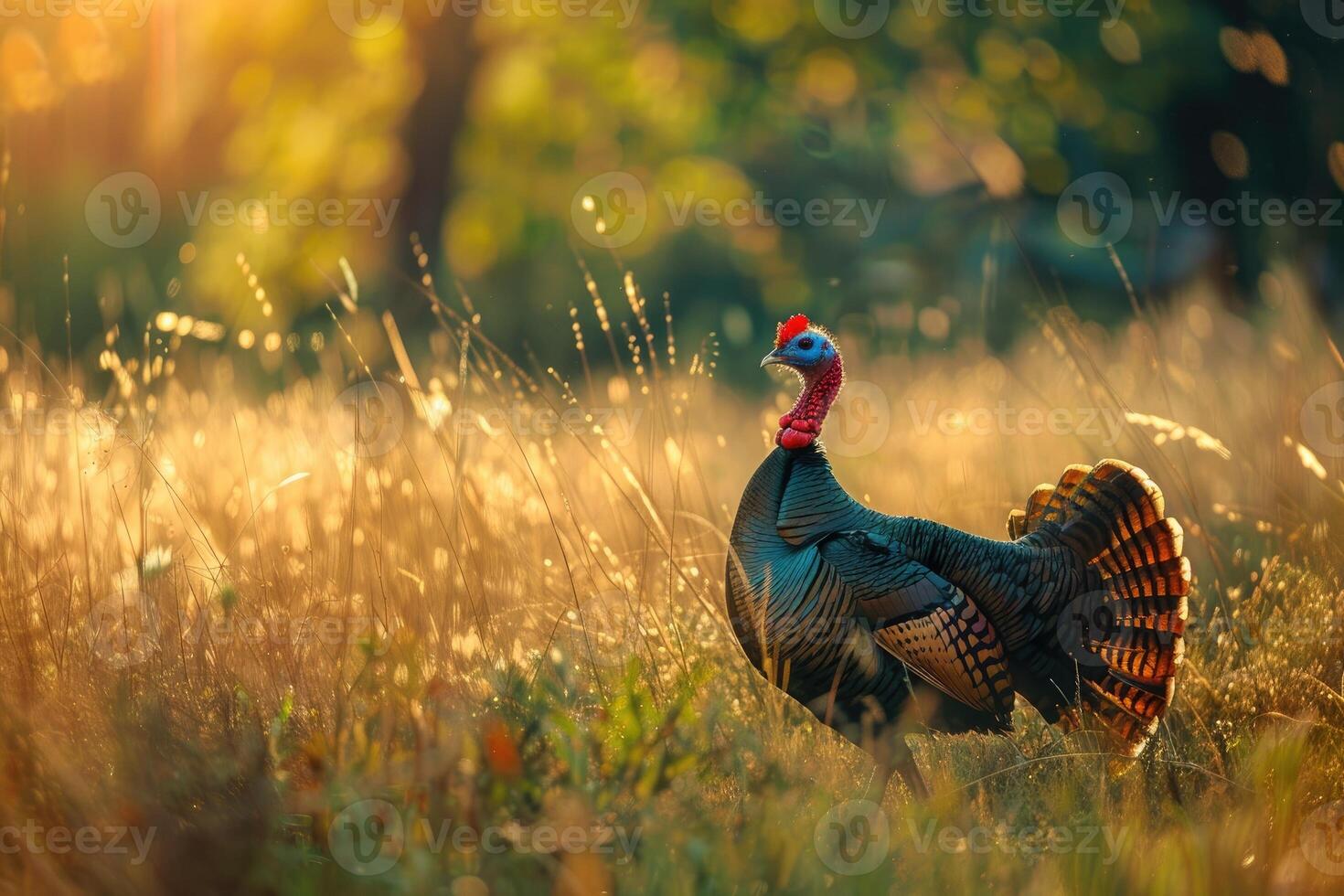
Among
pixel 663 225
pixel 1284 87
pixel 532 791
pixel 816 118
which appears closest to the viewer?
pixel 532 791

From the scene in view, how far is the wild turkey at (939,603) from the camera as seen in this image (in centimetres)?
356

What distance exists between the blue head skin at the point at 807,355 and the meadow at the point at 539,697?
0.39 m

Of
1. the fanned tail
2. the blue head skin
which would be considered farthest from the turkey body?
the blue head skin

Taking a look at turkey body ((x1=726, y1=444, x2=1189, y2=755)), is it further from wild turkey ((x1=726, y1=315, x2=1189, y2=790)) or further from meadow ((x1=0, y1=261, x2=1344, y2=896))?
meadow ((x1=0, y1=261, x2=1344, y2=896))

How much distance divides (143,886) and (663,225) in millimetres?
11540

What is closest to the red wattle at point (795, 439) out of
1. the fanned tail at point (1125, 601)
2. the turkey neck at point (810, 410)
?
the turkey neck at point (810, 410)

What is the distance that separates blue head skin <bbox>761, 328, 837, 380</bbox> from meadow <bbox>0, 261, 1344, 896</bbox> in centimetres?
39

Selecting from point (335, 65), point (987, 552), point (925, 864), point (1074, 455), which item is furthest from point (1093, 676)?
point (335, 65)

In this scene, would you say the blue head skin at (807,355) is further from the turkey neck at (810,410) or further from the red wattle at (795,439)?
the red wattle at (795,439)

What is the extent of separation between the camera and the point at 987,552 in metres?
3.77

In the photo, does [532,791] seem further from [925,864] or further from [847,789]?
[847,789]

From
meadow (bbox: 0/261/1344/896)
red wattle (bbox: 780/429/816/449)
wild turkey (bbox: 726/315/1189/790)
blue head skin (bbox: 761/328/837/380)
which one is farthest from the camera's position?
blue head skin (bbox: 761/328/837/380)

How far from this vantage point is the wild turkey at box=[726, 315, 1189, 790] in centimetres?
356

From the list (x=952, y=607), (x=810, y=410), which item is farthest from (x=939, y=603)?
(x=810, y=410)
